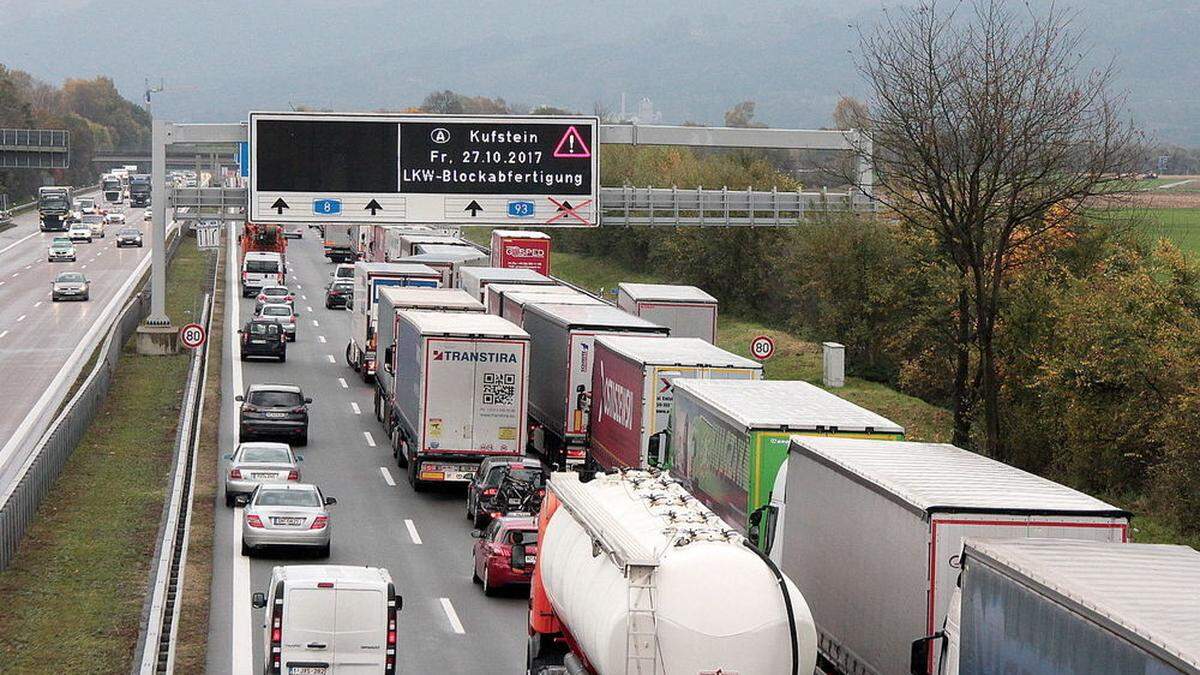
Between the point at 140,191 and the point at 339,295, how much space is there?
338 feet

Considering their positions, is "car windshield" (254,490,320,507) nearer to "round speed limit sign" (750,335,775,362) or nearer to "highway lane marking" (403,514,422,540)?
"highway lane marking" (403,514,422,540)

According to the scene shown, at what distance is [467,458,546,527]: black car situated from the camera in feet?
100.0

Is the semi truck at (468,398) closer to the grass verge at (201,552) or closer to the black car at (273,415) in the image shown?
the grass verge at (201,552)

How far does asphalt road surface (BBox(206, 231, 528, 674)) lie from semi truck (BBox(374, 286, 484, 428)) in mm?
840

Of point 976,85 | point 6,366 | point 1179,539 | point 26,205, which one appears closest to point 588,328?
point 976,85

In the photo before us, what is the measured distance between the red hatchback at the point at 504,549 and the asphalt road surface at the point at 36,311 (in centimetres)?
1318

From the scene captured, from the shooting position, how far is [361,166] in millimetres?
43375

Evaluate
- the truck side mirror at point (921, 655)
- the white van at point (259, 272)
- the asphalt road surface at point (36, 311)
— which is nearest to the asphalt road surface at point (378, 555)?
the asphalt road surface at point (36, 311)

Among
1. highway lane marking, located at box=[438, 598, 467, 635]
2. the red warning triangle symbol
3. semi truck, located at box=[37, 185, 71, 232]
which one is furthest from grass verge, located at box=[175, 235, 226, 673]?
semi truck, located at box=[37, 185, 71, 232]

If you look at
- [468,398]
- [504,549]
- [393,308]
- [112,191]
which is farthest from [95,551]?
[112,191]

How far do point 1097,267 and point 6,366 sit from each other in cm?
3364

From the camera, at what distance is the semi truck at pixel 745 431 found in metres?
19.8

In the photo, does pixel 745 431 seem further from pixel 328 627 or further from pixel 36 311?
pixel 36 311

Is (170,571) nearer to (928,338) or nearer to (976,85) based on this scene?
(976,85)
